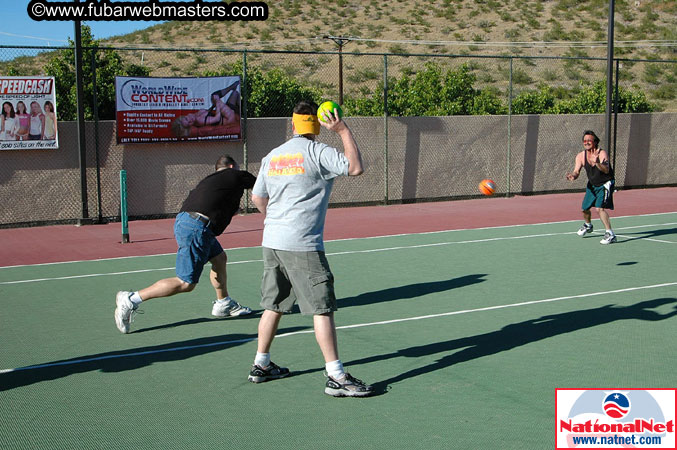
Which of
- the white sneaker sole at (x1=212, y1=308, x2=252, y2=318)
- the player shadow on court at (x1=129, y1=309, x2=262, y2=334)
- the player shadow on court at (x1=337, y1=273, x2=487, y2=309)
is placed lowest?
the player shadow on court at (x1=129, y1=309, x2=262, y2=334)

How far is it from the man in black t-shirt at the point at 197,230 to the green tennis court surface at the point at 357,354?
0.40 metres

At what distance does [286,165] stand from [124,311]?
2897 mm

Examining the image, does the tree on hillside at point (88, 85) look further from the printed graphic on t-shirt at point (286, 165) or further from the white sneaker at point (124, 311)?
the printed graphic on t-shirt at point (286, 165)

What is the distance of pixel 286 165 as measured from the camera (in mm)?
6227

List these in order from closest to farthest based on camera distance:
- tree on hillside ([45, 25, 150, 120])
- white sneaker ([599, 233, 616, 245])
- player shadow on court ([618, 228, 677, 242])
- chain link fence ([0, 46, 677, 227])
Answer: white sneaker ([599, 233, 616, 245]) < player shadow on court ([618, 228, 677, 242]) < chain link fence ([0, 46, 677, 227]) < tree on hillside ([45, 25, 150, 120])

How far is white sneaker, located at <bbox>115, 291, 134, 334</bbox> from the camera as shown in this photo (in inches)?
321

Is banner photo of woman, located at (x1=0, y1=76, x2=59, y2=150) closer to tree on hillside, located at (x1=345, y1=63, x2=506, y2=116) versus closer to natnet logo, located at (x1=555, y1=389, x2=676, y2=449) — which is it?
natnet logo, located at (x1=555, y1=389, x2=676, y2=449)

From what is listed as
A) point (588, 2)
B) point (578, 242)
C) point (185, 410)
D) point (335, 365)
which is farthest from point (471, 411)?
point (588, 2)

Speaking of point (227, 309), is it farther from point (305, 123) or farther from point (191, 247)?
point (305, 123)

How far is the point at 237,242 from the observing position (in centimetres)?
1488

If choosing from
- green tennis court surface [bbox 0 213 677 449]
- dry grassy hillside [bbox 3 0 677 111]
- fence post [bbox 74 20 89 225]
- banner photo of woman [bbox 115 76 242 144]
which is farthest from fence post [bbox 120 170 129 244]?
dry grassy hillside [bbox 3 0 677 111]

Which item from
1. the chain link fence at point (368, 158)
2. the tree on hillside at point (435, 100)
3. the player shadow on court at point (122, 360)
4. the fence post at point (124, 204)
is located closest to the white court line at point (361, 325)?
the player shadow on court at point (122, 360)

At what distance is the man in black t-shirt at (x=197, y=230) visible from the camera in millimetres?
8242

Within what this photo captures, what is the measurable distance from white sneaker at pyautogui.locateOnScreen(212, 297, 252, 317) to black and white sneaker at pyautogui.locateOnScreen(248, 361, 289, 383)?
231 cm
